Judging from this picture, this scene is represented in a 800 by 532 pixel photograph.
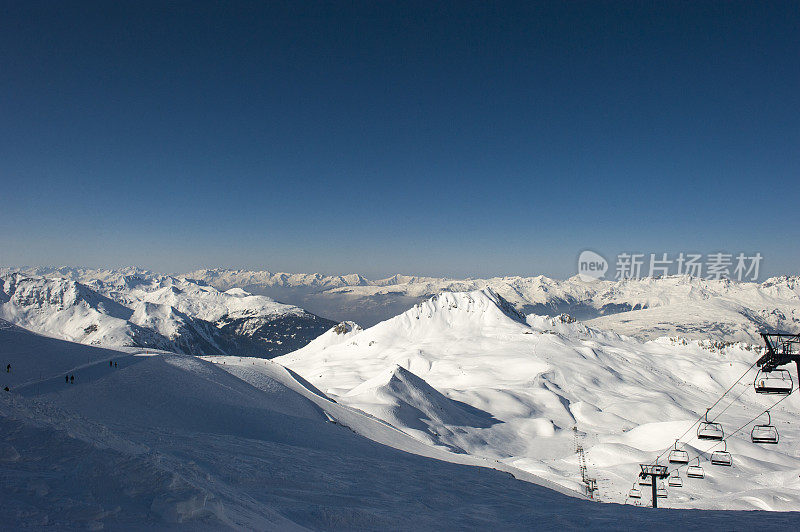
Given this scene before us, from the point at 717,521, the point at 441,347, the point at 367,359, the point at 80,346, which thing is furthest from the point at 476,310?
the point at 717,521

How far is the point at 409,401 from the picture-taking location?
228 feet

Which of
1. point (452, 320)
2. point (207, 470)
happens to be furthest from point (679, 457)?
point (452, 320)

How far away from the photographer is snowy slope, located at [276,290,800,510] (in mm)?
48716

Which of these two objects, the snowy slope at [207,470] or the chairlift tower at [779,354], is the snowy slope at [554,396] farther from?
the snowy slope at [207,470]

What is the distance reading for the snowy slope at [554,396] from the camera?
1918 inches

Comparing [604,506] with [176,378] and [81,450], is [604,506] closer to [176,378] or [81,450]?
[81,450]

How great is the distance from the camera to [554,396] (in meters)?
94.0

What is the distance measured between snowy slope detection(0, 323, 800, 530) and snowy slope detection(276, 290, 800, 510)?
28.4 meters

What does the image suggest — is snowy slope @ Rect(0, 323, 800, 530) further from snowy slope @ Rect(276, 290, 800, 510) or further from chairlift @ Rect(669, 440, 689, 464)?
snowy slope @ Rect(276, 290, 800, 510)

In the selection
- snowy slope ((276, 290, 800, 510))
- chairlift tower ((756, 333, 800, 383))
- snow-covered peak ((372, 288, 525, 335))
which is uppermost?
chairlift tower ((756, 333, 800, 383))

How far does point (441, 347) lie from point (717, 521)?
150504mm

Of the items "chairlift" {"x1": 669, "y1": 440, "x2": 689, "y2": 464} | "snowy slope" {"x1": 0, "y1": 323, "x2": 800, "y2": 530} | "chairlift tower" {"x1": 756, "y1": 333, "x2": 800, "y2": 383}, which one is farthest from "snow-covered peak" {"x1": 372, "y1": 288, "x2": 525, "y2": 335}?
"chairlift tower" {"x1": 756, "y1": 333, "x2": 800, "y2": 383}

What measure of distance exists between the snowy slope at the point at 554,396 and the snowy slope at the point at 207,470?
28356mm

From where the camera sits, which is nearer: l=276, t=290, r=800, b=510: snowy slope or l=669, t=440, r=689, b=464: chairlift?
l=669, t=440, r=689, b=464: chairlift
